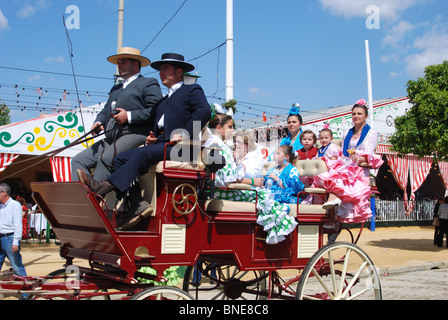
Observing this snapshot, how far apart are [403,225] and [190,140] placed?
22.1 metres

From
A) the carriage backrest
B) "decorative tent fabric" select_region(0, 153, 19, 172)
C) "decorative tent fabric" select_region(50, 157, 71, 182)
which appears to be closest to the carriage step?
the carriage backrest

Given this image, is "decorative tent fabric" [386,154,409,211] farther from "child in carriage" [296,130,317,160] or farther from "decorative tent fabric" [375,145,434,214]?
"child in carriage" [296,130,317,160]

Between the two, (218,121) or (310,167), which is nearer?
(218,121)

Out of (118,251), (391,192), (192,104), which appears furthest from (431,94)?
(391,192)

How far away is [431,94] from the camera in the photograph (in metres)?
14.0

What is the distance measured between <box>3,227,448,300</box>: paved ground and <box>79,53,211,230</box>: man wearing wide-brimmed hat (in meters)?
6.29

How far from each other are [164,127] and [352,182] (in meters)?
2.07

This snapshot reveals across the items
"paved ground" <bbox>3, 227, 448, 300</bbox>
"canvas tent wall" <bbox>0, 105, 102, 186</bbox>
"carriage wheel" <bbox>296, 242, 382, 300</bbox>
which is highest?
"canvas tent wall" <bbox>0, 105, 102, 186</bbox>

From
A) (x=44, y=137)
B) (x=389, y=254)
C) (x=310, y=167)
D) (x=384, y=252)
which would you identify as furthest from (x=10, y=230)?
(x=384, y=252)

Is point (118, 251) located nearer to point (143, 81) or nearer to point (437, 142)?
point (143, 81)

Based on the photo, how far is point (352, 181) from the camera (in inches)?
187

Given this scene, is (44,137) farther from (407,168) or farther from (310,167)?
(407,168)

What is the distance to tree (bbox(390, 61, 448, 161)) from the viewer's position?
13.7m

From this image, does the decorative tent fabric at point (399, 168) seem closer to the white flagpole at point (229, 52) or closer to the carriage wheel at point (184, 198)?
the white flagpole at point (229, 52)
